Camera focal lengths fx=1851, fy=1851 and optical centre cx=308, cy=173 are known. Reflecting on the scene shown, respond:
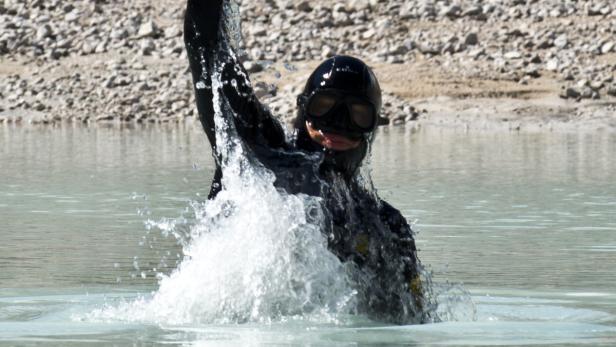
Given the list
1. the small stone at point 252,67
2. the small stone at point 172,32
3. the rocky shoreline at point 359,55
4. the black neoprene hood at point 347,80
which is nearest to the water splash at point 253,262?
the black neoprene hood at point 347,80

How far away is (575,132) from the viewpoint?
107ft

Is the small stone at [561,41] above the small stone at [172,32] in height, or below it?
below

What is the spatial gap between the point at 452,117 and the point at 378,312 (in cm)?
2692

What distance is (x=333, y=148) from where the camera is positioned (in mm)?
7621

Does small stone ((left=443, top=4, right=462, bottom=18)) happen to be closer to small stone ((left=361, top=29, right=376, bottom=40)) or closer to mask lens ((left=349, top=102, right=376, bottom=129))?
small stone ((left=361, top=29, right=376, bottom=40))

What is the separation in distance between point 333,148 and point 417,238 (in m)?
5.44

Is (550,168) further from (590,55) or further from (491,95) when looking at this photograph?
(590,55)

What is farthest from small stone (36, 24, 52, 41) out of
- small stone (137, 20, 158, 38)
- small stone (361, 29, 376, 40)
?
A: small stone (361, 29, 376, 40)

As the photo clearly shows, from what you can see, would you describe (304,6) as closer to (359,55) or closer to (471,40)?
(359,55)

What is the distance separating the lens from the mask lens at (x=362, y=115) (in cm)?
763

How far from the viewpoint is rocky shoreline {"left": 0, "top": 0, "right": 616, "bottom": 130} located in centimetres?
3600

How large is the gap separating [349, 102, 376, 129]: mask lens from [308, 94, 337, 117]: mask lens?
3.4 inches

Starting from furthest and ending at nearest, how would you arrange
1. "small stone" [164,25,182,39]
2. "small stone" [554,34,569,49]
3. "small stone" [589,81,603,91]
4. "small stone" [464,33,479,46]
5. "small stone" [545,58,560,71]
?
"small stone" [164,25,182,39], "small stone" [464,33,479,46], "small stone" [554,34,569,49], "small stone" [545,58,560,71], "small stone" [589,81,603,91]

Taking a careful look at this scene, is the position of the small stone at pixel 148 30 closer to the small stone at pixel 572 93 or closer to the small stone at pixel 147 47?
the small stone at pixel 147 47
